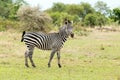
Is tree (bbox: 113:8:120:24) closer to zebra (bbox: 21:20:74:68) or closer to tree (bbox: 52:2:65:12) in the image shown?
tree (bbox: 52:2:65:12)

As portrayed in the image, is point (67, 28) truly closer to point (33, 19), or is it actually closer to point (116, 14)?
point (33, 19)

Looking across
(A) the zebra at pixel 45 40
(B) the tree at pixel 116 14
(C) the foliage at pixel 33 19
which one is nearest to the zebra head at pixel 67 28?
(A) the zebra at pixel 45 40

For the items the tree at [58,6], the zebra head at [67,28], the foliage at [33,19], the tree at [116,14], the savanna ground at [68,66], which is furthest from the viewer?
the tree at [58,6]

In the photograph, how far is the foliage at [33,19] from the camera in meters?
35.5

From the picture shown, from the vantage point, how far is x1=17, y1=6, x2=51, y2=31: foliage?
35.5 meters

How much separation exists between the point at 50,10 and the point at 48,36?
2988 inches

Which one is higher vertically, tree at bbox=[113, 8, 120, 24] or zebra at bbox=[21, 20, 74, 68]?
tree at bbox=[113, 8, 120, 24]

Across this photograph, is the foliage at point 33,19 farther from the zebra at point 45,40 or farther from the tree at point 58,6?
the tree at point 58,6

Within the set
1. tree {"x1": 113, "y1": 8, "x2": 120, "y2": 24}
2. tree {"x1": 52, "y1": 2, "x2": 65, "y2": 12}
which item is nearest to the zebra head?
tree {"x1": 113, "y1": 8, "x2": 120, "y2": 24}

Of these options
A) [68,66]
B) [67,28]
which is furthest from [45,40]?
[68,66]

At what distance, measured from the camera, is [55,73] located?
39.1 ft

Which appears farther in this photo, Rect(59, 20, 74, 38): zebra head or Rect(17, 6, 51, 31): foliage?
Rect(17, 6, 51, 31): foliage

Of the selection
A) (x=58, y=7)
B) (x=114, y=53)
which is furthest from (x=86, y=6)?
(x=114, y=53)

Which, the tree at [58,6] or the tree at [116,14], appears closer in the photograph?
the tree at [116,14]
